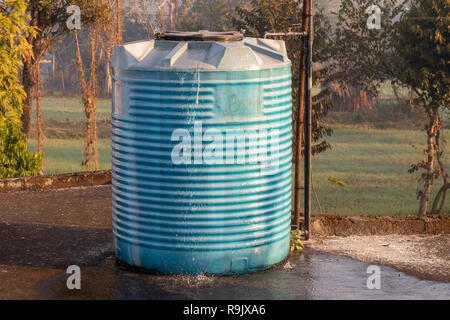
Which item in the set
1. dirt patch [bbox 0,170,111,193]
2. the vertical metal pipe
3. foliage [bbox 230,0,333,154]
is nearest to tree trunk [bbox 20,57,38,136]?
foliage [bbox 230,0,333,154]

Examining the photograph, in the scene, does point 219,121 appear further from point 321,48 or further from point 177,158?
point 321,48

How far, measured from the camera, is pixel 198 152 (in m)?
7.38

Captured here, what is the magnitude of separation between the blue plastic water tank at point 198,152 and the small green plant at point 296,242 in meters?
0.95

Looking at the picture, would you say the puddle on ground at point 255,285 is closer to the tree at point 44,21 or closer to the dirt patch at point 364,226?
the dirt patch at point 364,226

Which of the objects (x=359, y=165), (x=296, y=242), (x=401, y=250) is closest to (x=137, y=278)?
(x=296, y=242)

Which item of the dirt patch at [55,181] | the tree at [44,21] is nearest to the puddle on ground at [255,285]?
the dirt patch at [55,181]

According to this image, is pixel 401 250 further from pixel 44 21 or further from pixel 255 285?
pixel 44 21

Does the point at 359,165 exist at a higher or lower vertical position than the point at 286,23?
lower

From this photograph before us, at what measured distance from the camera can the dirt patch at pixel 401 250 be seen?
27.0 ft

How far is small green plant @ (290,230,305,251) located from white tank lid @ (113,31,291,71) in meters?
2.03

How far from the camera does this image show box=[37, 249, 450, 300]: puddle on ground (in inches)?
287

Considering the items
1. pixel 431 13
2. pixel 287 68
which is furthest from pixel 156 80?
pixel 431 13

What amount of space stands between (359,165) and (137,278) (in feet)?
90.1

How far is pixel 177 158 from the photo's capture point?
7.39 meters
